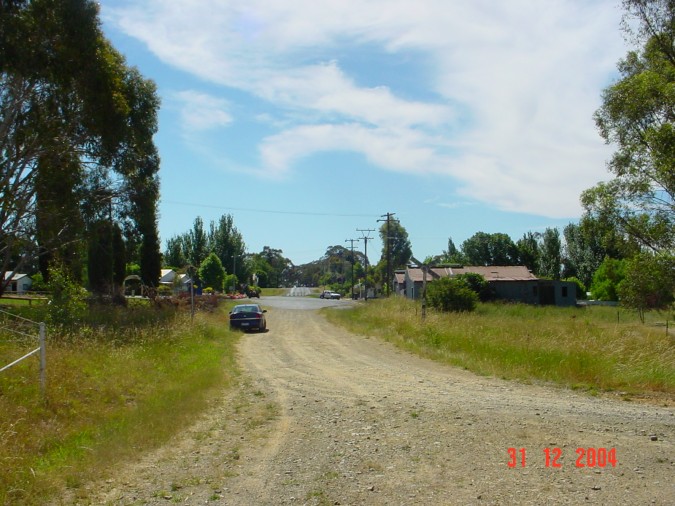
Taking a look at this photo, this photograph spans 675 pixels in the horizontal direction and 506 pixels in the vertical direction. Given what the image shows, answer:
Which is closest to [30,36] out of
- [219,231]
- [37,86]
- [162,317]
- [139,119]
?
[37,86]

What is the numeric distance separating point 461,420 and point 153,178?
2935 centimetres

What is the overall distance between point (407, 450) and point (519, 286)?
59.5m

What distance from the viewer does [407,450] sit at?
25.0ft

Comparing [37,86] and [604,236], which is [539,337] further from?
[37,86]

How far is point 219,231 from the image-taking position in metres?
101

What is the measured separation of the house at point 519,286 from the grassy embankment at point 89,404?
49.0 metres

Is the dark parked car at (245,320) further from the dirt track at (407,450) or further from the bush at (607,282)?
the bush at (607,282)

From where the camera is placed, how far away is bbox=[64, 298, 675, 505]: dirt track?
240 inches

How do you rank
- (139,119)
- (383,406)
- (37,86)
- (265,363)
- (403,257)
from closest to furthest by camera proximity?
(383,406), (265,363), (37,86), (139,119), (403,257)

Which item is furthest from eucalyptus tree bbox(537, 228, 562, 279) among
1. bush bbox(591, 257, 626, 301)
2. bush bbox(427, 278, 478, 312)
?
bush bbox(427, 278, 478, 312)

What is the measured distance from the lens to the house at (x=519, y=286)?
2505 inches
